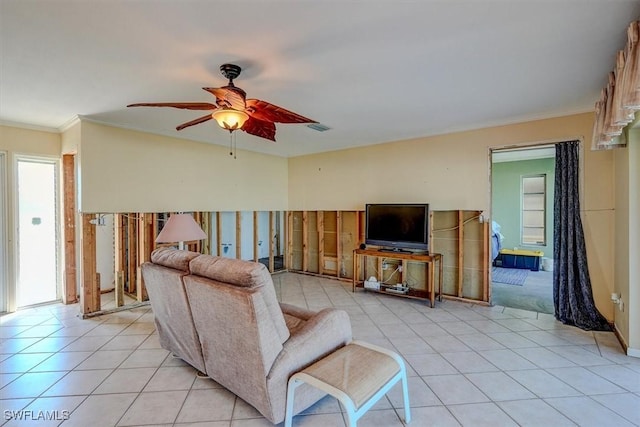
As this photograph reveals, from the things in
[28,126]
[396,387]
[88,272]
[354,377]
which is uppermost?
[28,126]

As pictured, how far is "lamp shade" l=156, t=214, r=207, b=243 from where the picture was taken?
332cm

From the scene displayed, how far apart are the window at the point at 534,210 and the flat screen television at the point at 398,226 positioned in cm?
424

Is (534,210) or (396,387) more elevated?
(534,210)

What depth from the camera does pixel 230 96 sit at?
2166 mm

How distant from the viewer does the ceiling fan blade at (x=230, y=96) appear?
2.10 m

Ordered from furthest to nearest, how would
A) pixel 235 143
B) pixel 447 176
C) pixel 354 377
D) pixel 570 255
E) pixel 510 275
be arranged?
pixel 510 275
pixel 235 143
pixel 447 176
pixel 570 255
pixel 354 377

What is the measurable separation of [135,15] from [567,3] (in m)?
2.50

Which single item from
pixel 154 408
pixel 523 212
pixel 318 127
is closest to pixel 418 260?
pixel 318 127

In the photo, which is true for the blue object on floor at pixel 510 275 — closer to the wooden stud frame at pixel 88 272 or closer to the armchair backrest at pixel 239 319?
the armchair backrest at pixel 239 319

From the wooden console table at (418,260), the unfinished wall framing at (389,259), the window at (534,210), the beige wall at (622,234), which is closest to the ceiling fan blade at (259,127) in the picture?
the wooden console table at (418,260)

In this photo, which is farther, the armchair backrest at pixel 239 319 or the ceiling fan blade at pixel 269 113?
the ceiling fan blade at pixel 269 113

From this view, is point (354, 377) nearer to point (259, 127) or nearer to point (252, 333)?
point (252, 333)

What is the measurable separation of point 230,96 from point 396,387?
8.22ft

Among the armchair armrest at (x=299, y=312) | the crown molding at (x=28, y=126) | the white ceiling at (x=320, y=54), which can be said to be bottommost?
the armchair armrest at (x=299, y=312)
